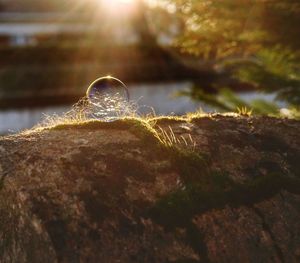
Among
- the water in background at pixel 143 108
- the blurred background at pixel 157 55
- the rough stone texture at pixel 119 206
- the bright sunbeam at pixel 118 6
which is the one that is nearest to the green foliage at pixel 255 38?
the blurred background at pixel 157 55

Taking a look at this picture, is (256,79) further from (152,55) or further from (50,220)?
(152,55)

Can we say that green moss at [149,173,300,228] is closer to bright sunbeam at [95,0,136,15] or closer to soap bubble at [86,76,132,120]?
soap bubble at [86,76,132,120]

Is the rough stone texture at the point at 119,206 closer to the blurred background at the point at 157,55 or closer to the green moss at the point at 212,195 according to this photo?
the green moss at the point at 212,195

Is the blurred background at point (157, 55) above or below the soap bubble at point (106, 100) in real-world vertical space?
above

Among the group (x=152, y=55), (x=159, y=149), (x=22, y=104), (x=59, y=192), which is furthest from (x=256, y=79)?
(x=152, y=55)

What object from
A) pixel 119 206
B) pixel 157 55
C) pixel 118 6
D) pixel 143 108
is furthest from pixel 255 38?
pixel 118 6

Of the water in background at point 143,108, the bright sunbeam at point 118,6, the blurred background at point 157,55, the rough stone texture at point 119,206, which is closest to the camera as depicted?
the rough stone texture at point 119,206
